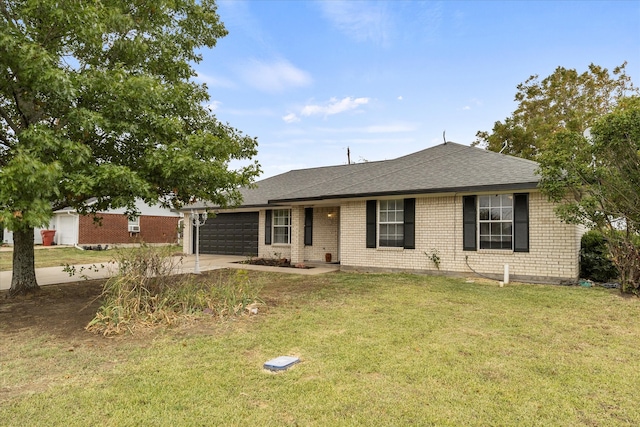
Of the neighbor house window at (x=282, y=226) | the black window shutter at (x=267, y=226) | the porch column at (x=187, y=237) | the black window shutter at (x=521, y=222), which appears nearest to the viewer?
the black window shutter at (x=521, y=222)

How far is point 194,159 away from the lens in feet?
21.2

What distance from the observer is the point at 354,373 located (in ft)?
12.8

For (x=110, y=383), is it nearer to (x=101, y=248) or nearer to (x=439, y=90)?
(x=439, y=90)

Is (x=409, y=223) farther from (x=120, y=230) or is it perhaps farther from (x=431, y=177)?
(x=120, y=230)

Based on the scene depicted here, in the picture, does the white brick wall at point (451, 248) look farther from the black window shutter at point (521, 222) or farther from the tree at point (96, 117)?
→ the tree at point (96, 117)

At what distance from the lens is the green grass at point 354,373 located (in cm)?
306

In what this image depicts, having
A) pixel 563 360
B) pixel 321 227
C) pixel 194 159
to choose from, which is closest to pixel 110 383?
pixel 194 159

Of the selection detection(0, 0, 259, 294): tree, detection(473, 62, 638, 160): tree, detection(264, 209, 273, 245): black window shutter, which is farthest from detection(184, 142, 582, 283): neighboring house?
detection(473, 62, 638, 160): tree

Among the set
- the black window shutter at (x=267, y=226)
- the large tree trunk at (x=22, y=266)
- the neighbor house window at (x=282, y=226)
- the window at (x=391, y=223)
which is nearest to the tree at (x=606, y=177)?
the window at (x=391, y=223)

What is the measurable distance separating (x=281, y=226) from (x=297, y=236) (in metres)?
2.09

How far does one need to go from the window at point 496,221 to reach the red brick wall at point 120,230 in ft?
59.8

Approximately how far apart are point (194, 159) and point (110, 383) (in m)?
3.85

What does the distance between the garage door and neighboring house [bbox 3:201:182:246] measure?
→ 505 centimetres

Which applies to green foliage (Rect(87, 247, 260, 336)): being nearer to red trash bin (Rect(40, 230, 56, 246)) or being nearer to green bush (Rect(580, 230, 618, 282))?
green bush (Rect(580, 230, 618, 282))
